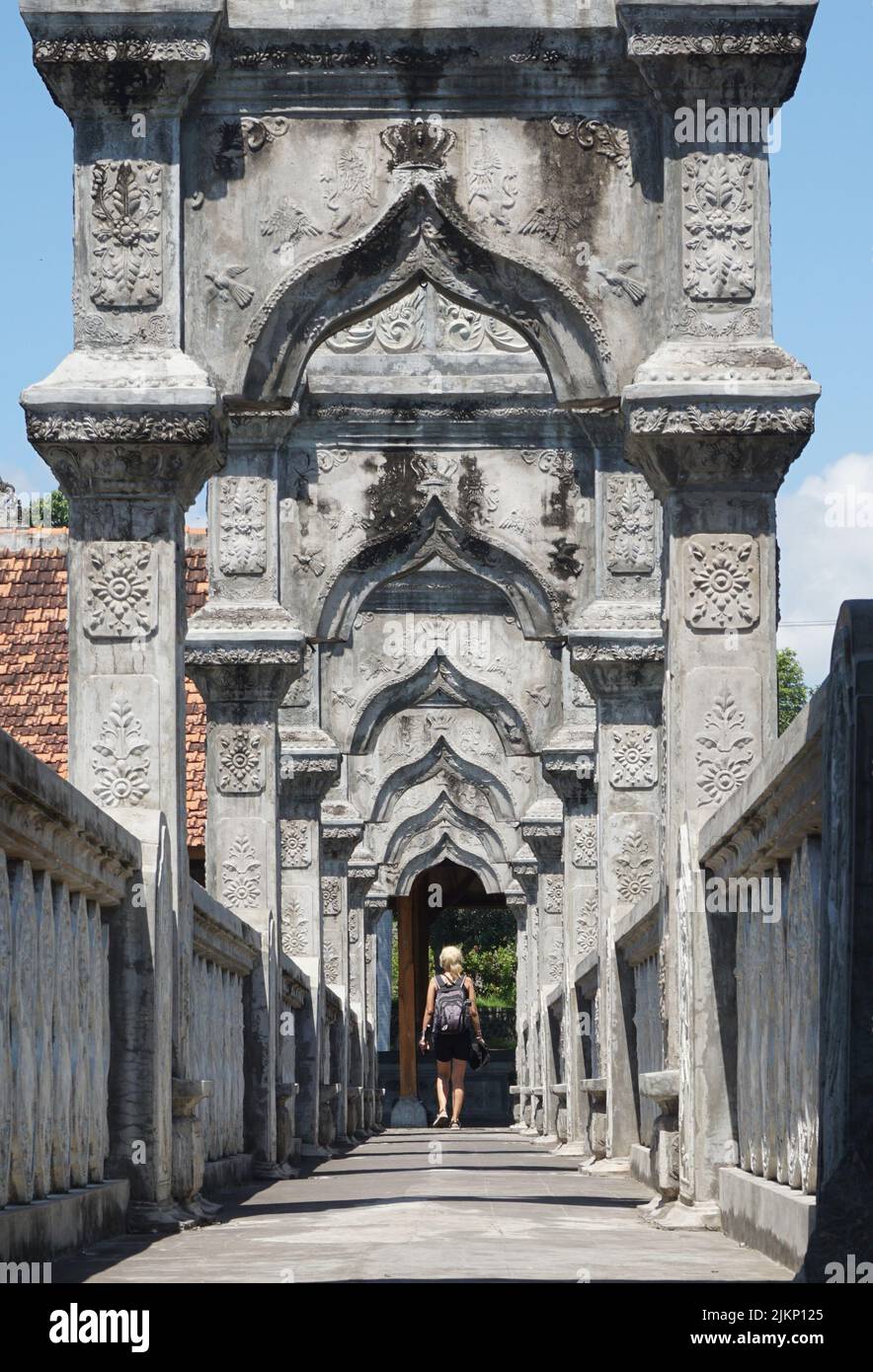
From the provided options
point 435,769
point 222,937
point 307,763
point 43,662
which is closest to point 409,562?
point 307,763

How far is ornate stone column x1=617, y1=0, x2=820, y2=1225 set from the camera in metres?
10.7

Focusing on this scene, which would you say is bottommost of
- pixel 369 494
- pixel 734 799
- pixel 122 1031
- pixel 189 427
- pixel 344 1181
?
pixel 344 1181

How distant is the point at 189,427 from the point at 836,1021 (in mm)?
5983

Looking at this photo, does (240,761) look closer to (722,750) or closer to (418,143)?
(418,143)

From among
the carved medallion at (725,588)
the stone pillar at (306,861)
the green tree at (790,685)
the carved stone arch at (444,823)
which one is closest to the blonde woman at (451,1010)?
the stone pillar at (306,861)

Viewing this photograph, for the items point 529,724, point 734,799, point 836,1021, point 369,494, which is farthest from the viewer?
point 529,724

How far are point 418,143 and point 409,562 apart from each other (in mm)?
9359

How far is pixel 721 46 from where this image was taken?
1094 centimetres

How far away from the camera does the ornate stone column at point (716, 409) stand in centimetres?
1073

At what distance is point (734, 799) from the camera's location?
28.9 feet

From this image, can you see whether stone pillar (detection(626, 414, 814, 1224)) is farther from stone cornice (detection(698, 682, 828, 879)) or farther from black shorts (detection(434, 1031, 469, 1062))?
black shorts (detection(434, 1031, 469, 1062))
